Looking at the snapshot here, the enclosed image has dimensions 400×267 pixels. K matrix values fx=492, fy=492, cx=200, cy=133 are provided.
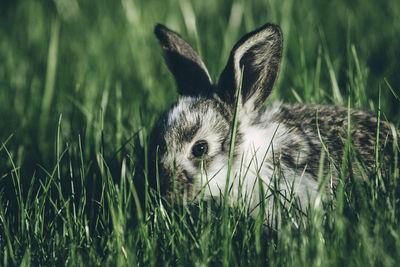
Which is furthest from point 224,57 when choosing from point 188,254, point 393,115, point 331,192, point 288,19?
point 188,254

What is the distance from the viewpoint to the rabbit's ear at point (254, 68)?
3377 millimetres

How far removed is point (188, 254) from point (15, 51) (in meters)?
4.36

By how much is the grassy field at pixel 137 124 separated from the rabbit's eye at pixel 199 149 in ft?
1.35

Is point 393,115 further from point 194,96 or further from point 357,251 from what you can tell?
point 357,251

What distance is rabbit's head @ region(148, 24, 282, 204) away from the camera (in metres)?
3.34

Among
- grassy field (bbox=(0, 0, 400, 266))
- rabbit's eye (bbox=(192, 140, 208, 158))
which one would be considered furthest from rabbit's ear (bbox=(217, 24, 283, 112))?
grassy field (bbox=(0, 0, 400, 266))

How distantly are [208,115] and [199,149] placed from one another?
11.4 inches

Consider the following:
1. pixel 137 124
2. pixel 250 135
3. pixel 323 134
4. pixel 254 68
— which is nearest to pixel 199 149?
pixel 250 135

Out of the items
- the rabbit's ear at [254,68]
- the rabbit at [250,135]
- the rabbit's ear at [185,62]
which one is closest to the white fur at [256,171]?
the rabbit at [250,135]

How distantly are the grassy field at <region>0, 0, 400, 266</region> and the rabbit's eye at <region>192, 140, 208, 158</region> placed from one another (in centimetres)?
41

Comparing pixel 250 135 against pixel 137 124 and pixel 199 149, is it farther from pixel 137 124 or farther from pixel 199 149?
pixel 137 124

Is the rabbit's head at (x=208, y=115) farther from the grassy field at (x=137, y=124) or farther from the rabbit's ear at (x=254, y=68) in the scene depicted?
the grassy field at (x=137, y=124)

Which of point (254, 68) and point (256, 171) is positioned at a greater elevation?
point (254, 68)

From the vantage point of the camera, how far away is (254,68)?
12.0ft
